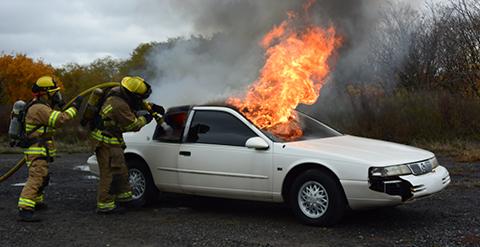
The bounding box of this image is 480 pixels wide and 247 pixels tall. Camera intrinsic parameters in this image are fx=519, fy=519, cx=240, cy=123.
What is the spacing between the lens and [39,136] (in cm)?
674

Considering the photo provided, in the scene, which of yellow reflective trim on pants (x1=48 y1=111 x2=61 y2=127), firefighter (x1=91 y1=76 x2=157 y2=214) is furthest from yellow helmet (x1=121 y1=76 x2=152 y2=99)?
yellow reflective trim on pants (x1=48 y1=111 x2=61 y2=127)

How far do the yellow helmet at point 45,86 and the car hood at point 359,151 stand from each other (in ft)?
10.6

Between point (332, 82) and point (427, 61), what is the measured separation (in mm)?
4475

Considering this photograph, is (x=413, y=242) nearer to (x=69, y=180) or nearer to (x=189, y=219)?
(x=189, y=219)

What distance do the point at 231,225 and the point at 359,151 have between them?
5.77 ft

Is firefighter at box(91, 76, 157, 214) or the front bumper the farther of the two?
firefighter at box(91, 76, 157, 214)

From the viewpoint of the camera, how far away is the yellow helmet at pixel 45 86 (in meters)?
6.82

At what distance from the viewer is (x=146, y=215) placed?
22.6 ft

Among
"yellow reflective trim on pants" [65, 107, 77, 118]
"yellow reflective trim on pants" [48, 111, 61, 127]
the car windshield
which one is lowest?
the car windshield

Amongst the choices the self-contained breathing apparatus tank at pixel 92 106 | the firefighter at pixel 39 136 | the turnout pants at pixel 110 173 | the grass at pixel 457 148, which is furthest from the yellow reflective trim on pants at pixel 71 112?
the grass at pixel 457 148

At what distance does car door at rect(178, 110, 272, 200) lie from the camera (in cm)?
625

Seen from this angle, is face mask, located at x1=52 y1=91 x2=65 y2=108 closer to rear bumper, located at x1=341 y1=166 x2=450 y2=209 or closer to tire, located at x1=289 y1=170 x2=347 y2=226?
tire, located at x1=289 y1=170 x2=347 y2=226

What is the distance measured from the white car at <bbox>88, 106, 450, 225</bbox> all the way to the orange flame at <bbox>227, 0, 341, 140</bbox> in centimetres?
31

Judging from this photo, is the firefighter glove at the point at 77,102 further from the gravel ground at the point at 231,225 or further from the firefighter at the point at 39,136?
the gravel ground at the point at 231,225
